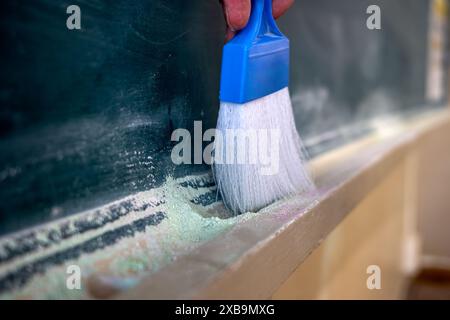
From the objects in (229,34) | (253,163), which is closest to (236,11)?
(229,34)

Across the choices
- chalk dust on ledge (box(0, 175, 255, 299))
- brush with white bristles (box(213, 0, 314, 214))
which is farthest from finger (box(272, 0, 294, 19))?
chalk dust on ledge (box(0, 175, 255, 299))

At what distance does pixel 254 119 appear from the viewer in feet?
1.59

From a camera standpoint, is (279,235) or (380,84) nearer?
(279,235)

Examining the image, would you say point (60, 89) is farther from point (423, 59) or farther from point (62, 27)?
point (423, 59)

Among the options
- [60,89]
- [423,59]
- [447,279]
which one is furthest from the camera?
[447,279]

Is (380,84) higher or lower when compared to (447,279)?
higher

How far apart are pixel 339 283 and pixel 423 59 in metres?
1.43

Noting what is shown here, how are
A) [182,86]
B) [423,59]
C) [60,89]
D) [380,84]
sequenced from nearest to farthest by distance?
1. [60,89]
2. [182,86]
3. [380,84]
4. [423,59]

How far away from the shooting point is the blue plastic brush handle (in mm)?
452

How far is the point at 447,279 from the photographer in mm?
2154

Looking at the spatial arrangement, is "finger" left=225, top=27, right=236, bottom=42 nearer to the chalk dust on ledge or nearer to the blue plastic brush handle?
the blue plastic brush handle

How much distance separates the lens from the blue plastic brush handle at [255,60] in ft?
1.48

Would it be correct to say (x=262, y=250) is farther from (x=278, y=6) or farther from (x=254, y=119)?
(x=278, y=6)

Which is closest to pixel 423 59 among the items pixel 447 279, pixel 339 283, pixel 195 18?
pixel 447 279
